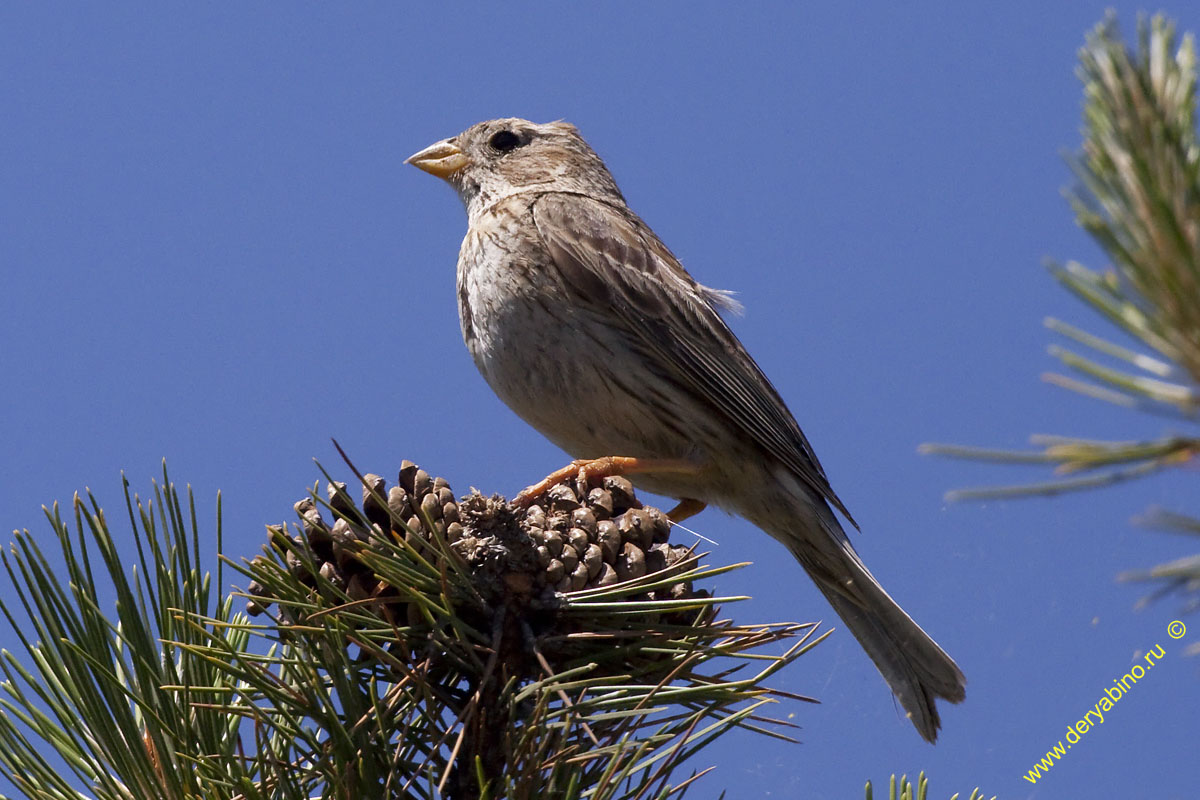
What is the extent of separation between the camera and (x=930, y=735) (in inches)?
Answer: 180

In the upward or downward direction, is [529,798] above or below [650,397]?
Result: below

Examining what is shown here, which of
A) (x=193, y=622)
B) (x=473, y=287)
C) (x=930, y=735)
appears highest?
(x=473, y=287)

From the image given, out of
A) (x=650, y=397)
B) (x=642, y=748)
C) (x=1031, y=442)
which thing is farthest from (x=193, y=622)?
(x=650, y=397)

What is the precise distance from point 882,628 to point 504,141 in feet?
10.8

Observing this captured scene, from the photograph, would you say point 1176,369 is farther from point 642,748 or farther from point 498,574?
point 498,574

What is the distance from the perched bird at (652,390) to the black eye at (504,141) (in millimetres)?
862

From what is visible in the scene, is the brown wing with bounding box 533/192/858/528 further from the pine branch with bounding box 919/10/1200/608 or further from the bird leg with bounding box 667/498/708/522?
the pine branch with bounding box 919/10/1200/608

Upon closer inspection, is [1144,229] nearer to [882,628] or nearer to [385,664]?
[385,664]

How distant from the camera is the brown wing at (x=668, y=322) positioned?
5160 millimetres

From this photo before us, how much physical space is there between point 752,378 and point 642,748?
3.48 meters

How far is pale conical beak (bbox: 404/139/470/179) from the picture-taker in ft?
21.2

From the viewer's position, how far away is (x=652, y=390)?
5055 millimetres

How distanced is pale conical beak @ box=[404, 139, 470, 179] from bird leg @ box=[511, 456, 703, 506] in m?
2.31

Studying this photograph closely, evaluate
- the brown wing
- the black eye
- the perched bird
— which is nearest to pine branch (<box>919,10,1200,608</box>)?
the perched bird
